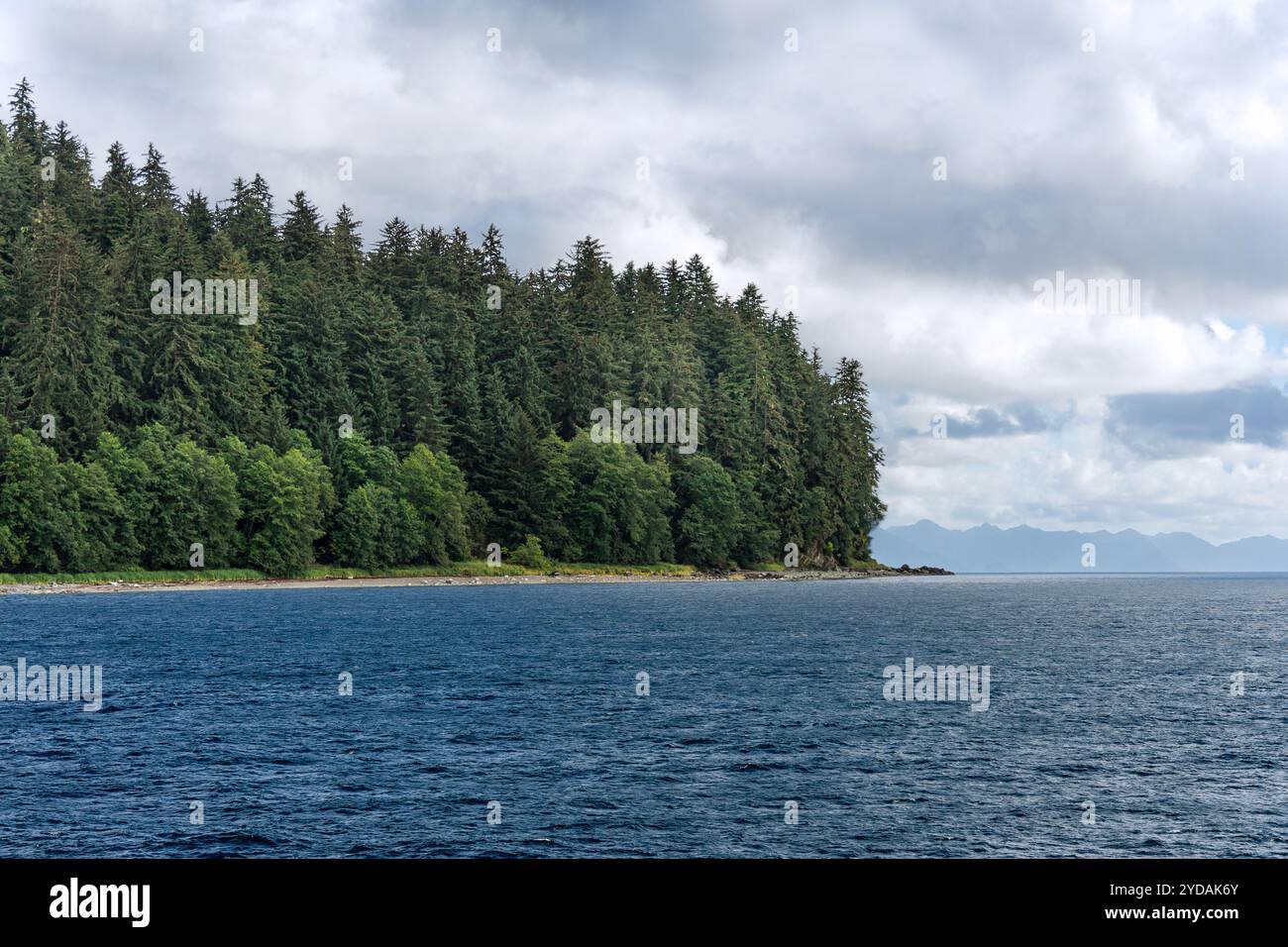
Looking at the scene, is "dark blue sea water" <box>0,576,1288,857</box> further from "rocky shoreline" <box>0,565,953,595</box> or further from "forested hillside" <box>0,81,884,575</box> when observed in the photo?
"forested hillside" <box>0,81,884,575</box>

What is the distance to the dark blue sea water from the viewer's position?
31.0m

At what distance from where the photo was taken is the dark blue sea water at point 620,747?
31016mm

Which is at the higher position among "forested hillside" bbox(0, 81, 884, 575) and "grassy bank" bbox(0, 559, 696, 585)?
"forested hillside" bbox(0, 81, 884, 575)

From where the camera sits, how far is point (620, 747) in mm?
43281

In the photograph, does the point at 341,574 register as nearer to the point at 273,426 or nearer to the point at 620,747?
the point at 273,426

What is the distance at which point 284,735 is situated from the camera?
150 ft

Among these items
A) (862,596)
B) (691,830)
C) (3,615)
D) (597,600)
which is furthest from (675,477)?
(691,830)

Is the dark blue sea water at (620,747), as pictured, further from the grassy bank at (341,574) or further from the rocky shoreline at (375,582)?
the grassy bank at (341,574)

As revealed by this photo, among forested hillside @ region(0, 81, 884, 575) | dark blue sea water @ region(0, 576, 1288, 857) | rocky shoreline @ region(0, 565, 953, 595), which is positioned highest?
forested hillside @ region(0, 81, 884, 575)

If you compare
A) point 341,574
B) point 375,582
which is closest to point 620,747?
point 375,582

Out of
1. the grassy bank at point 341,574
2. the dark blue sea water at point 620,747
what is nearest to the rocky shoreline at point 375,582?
the grassy bank at point 341,574

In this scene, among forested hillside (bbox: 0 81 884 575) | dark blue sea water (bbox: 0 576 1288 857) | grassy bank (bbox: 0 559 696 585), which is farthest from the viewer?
forested hillside (bbox: 0 81 884 575)

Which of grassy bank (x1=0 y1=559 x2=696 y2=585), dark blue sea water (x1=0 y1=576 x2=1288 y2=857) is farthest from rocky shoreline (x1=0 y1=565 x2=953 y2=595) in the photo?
dark blue sea water (x1=0 y1=576 x2=1288 y2=857)
